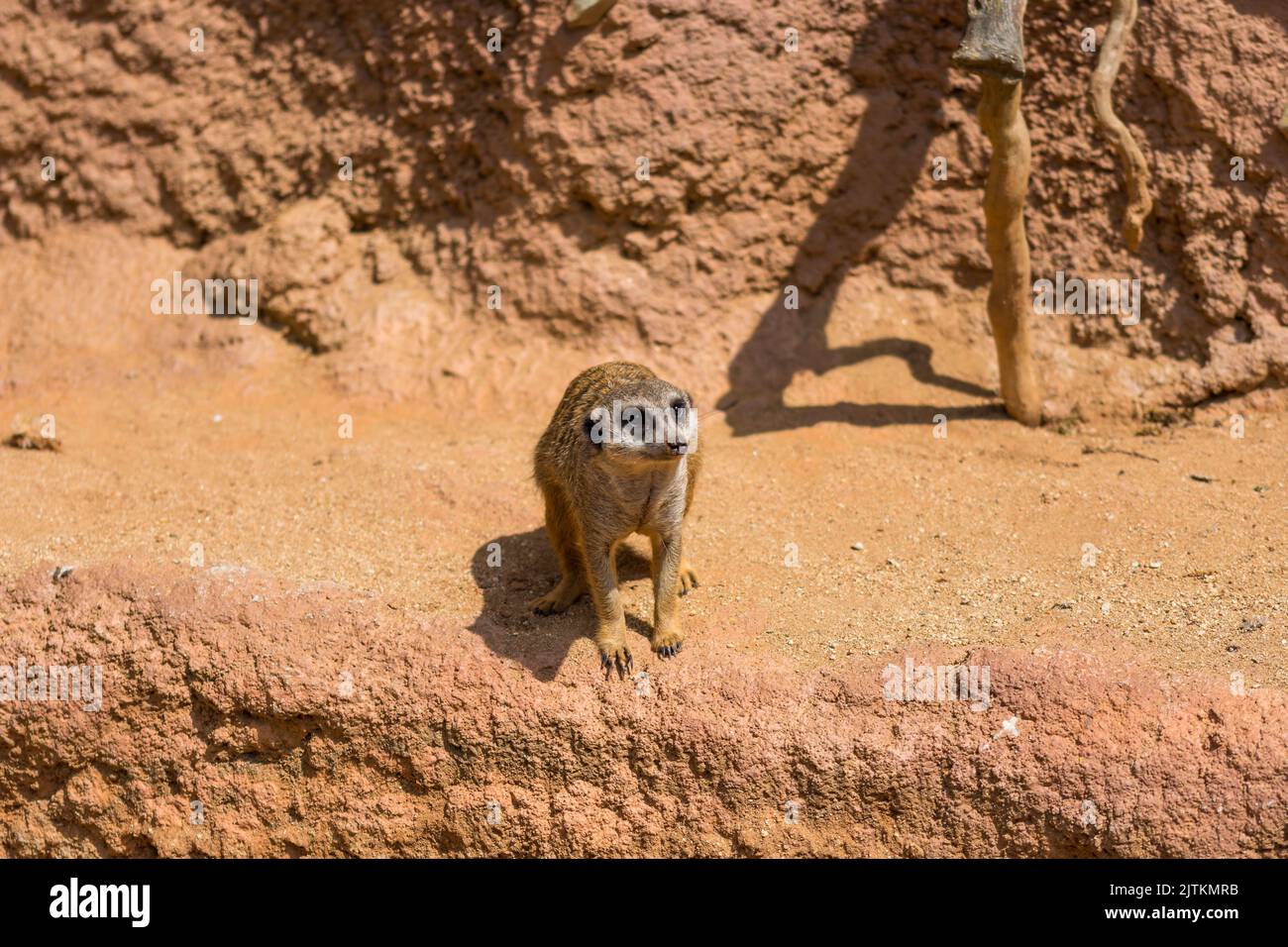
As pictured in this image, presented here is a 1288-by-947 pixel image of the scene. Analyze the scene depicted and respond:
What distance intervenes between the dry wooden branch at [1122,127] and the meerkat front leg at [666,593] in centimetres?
358

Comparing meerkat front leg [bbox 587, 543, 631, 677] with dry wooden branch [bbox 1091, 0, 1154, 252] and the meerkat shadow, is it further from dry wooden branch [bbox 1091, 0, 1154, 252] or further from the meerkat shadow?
dry wooden branch [bbox 1091, 0, 1154, 252]

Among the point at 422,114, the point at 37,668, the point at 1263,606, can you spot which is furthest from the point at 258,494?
the point at 1263,606

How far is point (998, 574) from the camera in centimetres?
581

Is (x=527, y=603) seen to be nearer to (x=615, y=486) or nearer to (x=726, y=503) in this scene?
(x=615, y=486)

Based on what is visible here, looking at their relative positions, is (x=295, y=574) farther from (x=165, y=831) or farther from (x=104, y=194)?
(x=104, y=194)

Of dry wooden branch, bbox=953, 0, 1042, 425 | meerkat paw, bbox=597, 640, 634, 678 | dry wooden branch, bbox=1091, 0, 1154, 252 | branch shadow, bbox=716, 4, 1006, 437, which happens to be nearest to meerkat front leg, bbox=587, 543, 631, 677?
meerkat paw, bbox=597, 640, 634, 678

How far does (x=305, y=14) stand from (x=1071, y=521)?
6.21 meters

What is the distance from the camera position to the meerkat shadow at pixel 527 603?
5.29 m

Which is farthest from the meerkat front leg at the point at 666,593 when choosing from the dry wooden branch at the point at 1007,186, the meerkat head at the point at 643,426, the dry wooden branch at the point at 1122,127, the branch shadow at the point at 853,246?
the dry wooden branch at the point at 1122,127

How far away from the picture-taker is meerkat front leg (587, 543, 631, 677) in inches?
201

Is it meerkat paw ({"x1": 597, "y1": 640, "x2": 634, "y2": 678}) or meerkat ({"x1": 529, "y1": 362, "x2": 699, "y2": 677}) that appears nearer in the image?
meerkat ({"x1": 529, "y1": 362, "x2": 699, "y2": 677})

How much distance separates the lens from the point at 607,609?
5.16m

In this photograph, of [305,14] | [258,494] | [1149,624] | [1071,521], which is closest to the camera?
[1149,624]

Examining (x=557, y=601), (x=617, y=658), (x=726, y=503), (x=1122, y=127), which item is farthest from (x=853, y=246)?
(x=617, y=658)
